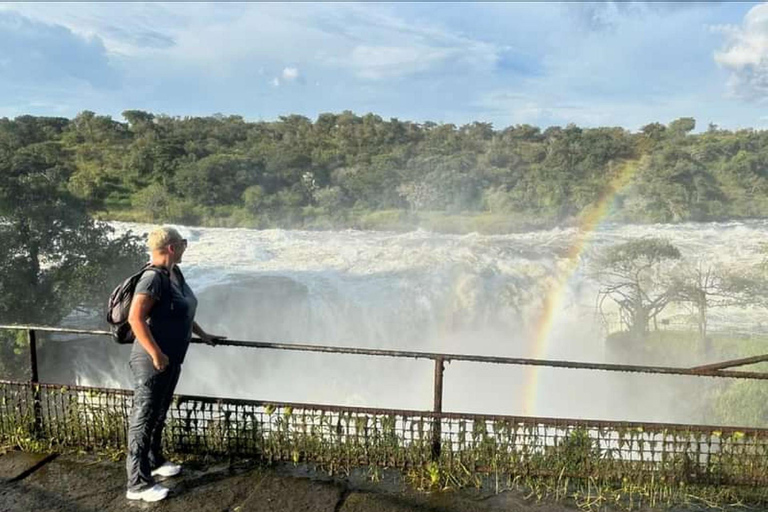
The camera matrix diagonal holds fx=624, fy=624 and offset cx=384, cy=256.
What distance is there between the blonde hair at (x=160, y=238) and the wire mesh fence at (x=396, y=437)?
3.27ft

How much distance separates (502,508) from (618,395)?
1956 cm

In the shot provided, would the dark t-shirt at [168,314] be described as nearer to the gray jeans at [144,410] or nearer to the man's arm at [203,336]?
the gray jeans at [144,410]

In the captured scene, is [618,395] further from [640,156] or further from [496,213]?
[640,156]

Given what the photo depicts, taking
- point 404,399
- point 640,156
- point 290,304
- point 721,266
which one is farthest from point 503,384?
point 640,156

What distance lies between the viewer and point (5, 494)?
10.5 feet

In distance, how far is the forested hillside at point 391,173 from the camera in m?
33.8

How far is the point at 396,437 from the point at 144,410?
4.40 feet

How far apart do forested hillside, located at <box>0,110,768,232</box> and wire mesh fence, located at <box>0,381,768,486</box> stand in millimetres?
31377

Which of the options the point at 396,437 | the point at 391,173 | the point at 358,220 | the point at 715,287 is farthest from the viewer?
the point at 391,173

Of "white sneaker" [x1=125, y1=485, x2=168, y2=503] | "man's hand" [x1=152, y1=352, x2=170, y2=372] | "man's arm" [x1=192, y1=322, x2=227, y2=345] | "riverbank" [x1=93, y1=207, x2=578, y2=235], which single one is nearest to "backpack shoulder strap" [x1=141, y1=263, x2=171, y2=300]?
"man's hand" [x1=152, y1=352, x2=170, y2=372]

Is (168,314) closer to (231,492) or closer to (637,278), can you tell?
(231,492)

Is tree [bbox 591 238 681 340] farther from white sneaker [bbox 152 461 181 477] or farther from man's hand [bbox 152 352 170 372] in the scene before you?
man's hand [bbox 152 352 170 372]

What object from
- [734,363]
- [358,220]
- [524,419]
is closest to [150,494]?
[524,419]

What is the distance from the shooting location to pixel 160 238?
3072 millimetres
